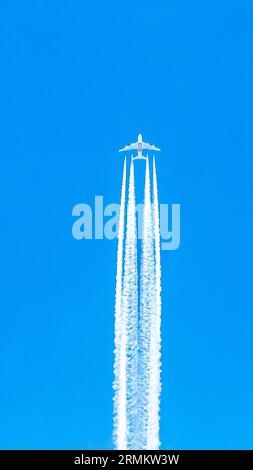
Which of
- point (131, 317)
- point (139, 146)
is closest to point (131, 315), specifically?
point (131, 317)

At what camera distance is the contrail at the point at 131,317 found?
5300cm

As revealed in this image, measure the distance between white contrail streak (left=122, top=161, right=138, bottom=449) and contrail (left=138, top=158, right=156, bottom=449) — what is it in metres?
0.23

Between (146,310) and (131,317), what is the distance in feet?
2.18

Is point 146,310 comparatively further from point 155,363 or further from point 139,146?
point 139,146

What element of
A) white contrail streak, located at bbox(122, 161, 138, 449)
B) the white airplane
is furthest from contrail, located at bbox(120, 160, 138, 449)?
the white airplane

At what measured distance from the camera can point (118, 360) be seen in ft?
178

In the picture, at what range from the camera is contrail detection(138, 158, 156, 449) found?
5309cm

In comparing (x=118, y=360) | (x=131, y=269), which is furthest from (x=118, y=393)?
(x=131, y=269)

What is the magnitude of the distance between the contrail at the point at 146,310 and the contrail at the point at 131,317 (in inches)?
8.9

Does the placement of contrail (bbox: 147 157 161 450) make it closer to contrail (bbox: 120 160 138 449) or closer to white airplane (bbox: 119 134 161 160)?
contrail (bbox: 120 160 138 449)

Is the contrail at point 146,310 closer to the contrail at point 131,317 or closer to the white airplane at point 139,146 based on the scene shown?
the contrail at point 131,317
